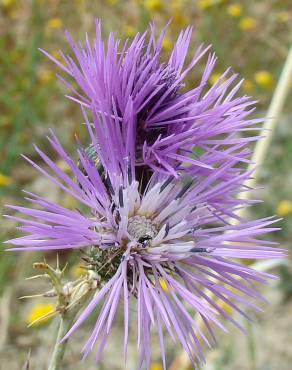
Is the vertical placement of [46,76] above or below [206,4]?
below

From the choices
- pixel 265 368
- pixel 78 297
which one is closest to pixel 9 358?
pixel 265 368

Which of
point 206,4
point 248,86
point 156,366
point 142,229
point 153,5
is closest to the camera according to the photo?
point 142,229

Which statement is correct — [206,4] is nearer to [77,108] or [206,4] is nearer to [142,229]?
[77,108]

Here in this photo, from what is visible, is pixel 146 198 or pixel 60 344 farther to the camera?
pixel 146 198

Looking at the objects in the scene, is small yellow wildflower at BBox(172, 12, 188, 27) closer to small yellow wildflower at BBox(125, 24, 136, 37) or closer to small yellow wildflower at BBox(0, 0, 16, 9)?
small yellow wildflower at BBox(125, 24, 136, 37)

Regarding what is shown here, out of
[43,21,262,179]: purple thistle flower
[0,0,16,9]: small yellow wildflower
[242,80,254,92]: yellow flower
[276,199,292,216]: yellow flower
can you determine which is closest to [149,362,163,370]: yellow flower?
[276,199,292,216]: yellow flower

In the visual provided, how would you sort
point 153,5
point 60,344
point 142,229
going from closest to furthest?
point 60,344, point 142,229, point 153,5

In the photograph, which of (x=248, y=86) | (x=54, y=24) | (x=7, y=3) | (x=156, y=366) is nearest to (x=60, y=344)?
(x=156, y=366)
